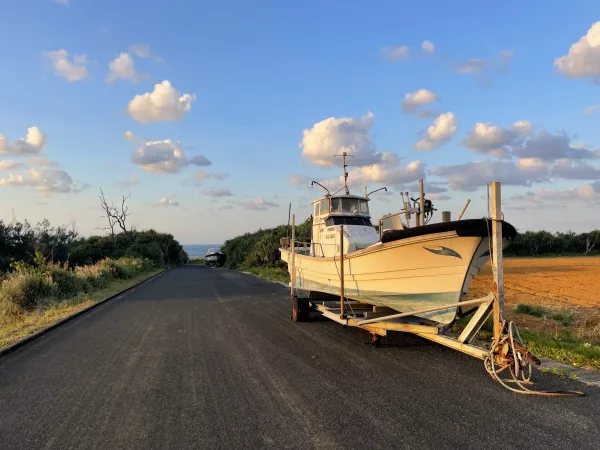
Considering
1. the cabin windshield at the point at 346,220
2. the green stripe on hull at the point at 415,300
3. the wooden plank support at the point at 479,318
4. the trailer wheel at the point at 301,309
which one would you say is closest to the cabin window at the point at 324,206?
the cabin windshield at the point at 346,220

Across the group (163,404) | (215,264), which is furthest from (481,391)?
(215,264)

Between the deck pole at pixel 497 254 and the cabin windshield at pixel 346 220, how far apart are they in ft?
17.4

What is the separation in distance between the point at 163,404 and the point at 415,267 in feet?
13.0

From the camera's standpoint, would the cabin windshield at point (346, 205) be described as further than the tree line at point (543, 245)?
No

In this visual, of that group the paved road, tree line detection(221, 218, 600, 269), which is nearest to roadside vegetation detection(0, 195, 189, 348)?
the paved road

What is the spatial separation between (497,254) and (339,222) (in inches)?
216

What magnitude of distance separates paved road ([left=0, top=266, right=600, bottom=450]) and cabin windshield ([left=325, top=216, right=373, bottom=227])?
10.1 ft

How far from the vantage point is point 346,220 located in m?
10.6

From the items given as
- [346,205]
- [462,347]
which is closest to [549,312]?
[346,205]

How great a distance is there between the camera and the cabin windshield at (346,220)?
10.5m

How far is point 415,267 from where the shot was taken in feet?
21.4

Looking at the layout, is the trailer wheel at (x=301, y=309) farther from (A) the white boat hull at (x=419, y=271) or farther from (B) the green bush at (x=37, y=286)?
(B) the green bush at (x=37, y=286)

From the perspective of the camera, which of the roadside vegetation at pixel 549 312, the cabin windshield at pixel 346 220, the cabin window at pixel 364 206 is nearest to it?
the roadside vegetation at pixel 549 312

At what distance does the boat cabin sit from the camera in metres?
10.0
